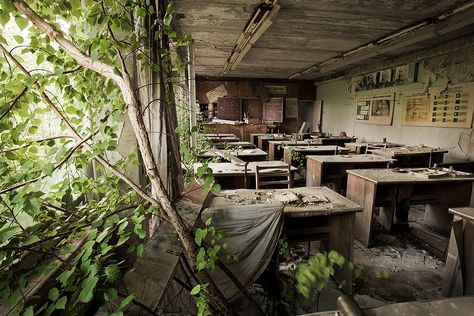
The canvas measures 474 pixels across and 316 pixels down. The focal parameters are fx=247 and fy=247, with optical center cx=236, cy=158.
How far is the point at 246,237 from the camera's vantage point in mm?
1852

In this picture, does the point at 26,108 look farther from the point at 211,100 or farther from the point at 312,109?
the point at 312,109

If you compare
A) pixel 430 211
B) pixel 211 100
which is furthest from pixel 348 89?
pixel 430 211

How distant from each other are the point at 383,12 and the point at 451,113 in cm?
331

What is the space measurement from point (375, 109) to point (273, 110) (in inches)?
175

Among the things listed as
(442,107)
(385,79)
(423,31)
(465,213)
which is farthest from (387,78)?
(465,213)

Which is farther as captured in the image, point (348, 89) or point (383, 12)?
point (348, 89)

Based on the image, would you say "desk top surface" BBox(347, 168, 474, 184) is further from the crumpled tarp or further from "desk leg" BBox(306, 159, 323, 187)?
the crumpled tarp

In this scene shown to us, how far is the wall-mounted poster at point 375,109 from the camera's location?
7399mm

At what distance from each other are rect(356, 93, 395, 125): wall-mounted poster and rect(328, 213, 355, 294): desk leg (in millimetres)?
6509

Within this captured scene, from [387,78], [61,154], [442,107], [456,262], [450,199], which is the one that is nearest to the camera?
[61,154]

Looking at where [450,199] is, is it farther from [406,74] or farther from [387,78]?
[387,78]

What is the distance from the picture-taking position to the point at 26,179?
0.88m

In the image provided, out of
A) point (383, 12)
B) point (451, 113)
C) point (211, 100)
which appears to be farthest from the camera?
point (211, 100)

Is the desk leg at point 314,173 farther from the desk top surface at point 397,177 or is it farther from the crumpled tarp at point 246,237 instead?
the crumpled tarp at point 246,237
